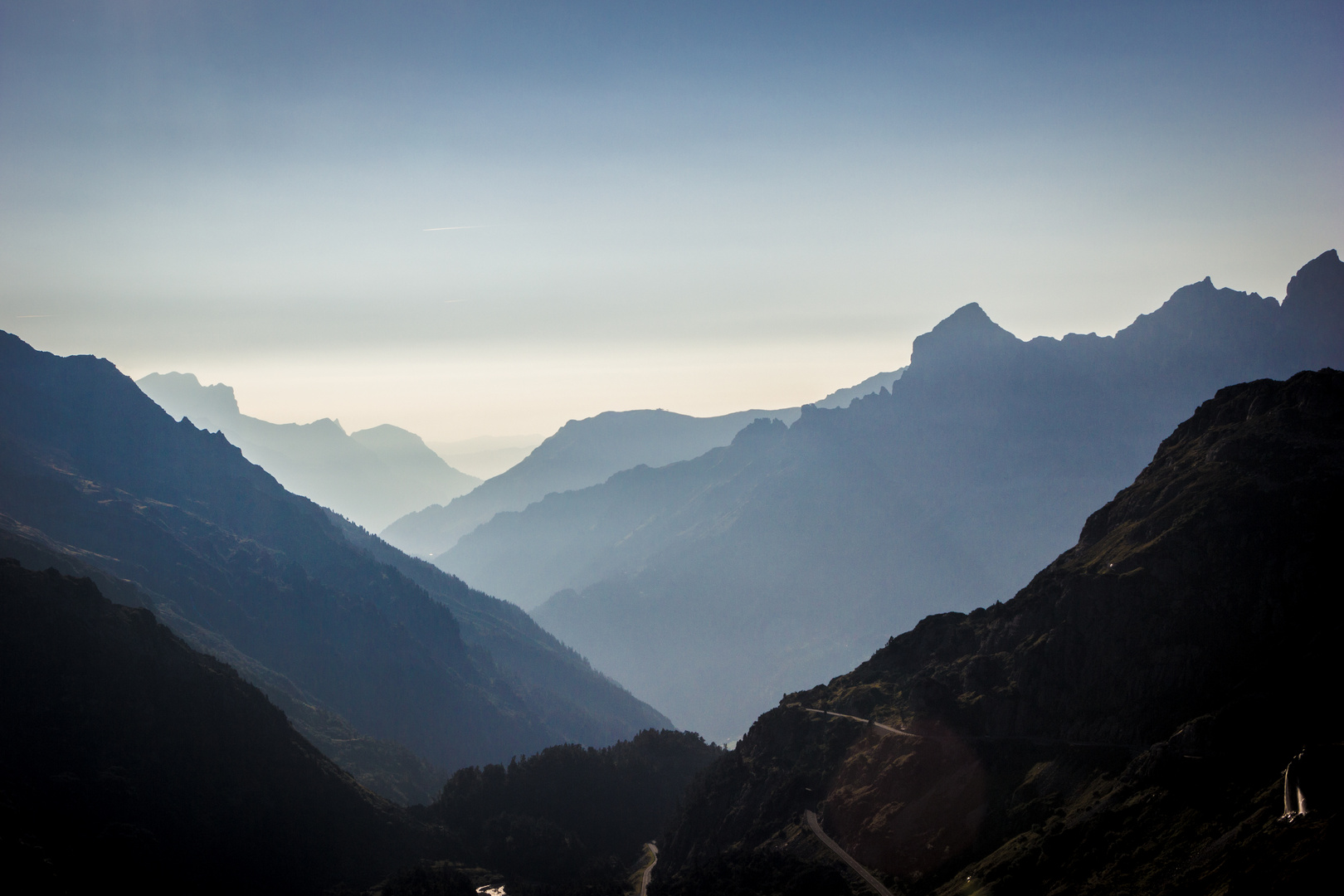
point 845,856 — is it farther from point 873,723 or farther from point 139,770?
point 139,770

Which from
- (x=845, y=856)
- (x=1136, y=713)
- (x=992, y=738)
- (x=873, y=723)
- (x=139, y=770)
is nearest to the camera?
(x=1136, y=713)

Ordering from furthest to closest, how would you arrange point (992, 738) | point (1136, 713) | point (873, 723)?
point (873, 723) < point (992, 738) < point (1136, 713)

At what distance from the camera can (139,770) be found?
172875 mm

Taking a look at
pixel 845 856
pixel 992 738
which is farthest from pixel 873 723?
pixel 845 856

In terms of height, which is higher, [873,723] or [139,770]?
[873,723]

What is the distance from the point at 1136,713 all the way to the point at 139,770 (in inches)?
7062

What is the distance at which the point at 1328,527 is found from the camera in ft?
408

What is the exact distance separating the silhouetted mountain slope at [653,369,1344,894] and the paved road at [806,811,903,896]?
1674mm

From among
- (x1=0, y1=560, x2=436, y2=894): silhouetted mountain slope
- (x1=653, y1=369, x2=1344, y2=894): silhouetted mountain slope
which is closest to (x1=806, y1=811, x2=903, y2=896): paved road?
(x1=653, y1=369, x2=1344, y2=894): silhouetted mountain slope

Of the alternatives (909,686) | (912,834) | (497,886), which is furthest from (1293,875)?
(497,886)

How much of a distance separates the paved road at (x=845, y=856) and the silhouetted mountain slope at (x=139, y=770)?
98.8 meters

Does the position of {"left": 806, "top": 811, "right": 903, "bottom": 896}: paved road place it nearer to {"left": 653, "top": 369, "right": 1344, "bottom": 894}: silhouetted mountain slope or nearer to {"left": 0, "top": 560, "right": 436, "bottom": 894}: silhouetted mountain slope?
{"left": 653, "top": 369, "right": 1344, "bottom": 894}: silhouetted mountain slope

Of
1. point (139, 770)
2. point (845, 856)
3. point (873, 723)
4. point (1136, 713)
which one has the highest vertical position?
point (1136, 713)

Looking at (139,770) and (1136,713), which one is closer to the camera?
(1136,713)
